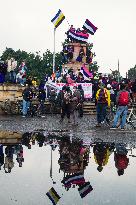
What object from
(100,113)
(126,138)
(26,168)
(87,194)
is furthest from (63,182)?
(100,113)

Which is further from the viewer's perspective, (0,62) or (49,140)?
(0,62)

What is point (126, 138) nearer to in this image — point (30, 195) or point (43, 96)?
point (30, 195)

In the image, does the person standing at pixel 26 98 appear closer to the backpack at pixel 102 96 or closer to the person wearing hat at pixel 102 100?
the person wearing hat at pixel 102 100

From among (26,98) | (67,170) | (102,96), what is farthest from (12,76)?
(67,170)

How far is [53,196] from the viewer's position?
6586mm

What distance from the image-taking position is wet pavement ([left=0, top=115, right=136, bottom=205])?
6.58 m

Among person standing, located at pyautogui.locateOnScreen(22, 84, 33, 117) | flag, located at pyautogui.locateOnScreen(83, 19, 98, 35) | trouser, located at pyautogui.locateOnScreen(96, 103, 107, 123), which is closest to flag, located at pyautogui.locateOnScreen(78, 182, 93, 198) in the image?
trouser, located at pyautogui.locateOnScreen(96, 103, 107, 123)

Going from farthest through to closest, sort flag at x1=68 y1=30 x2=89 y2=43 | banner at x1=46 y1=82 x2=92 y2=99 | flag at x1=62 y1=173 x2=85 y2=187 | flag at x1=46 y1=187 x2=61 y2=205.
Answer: flag at x1=68 y1=30 x2=89 y2=43, banner at x1=46 y1=82 x2=92 y2=99, flag at x1=62 y1=173 x2=85 y2=187, flag at x1=46 y1=187 x2=61 y2=205

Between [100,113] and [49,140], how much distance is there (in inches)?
241

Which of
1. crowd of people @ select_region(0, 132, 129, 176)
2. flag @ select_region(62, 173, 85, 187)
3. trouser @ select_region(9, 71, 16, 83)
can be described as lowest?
flag @ select_region(62, 173, 85, 187)

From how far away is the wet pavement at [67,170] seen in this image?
6583mm

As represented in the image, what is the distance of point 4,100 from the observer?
27.4m

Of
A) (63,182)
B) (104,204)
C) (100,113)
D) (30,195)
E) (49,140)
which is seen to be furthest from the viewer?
(100,113)

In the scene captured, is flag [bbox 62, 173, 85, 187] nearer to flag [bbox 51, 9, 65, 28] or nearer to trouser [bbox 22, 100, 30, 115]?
trouser [bbox 22, 100, 30, 115]
